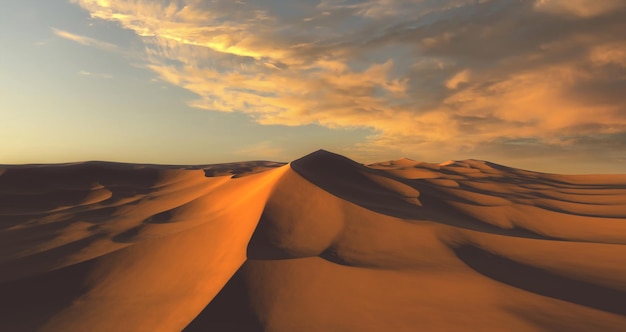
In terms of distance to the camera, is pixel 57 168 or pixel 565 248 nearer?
pixel 565 248

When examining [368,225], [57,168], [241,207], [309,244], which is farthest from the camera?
[57,168]

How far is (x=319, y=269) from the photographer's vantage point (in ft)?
20.2

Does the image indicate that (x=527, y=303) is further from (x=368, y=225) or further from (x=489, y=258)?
(x=368, y=225)

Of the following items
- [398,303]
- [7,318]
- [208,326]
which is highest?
[398,303]

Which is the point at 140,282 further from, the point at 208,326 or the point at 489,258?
the point at 489,258

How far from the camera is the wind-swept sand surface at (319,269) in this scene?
4.88 m

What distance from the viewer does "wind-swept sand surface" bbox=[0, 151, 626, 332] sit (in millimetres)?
4875

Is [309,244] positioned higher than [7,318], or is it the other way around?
[309,244]

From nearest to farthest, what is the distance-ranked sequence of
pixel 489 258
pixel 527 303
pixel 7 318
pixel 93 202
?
pixel 527 303 < pixel 7 318 < pixel 489 258 < pixel 93 202

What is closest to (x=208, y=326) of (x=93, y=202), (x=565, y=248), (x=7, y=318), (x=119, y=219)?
(x=7, y=318)

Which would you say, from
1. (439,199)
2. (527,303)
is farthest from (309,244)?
(439,199)

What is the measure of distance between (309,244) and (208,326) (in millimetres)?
2780

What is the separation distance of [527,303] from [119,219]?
41.9 feet

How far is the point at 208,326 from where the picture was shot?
A: 4949mm
